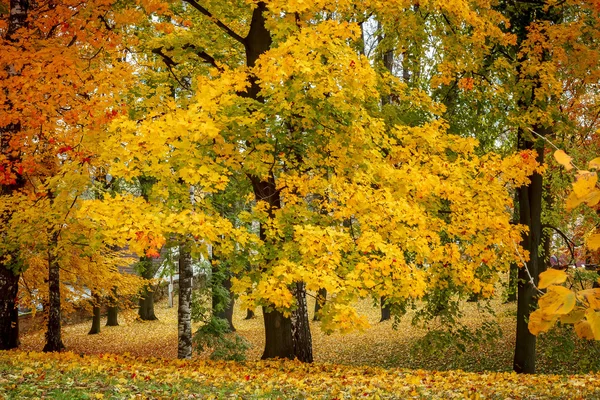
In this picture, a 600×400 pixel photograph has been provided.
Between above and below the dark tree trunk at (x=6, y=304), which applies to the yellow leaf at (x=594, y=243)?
above

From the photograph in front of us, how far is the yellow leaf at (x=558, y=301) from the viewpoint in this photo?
5.65 feet

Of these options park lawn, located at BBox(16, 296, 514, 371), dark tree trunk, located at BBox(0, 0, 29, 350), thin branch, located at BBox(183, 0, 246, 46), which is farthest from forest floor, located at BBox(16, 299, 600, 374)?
thin branch, located at BBox(183, 0, 246, 46)

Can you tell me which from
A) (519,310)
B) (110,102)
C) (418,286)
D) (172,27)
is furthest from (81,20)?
(519,310)

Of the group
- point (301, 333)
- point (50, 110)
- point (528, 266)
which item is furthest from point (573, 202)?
point (528, 266)

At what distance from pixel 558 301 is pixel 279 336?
10.5m

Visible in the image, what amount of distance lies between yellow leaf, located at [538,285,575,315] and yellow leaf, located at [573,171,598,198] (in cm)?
32

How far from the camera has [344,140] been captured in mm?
9453

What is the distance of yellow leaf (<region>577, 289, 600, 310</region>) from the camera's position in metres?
1.86

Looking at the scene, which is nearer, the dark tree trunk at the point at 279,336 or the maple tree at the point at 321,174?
the maple tree at the point at 321,174

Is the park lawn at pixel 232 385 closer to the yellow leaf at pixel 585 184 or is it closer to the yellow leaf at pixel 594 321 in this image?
the yellow leaf at pixel 594 321

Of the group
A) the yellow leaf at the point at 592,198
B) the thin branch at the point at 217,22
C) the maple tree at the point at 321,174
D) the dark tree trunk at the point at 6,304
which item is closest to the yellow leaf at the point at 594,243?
the yellow leaf at the point at 592,198

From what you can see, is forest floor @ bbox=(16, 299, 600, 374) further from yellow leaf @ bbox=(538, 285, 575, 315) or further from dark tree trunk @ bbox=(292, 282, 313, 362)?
yellow leaf @ bbox=(538, 285, 575, 315)

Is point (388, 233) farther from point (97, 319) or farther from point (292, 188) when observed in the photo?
point (97, 319)

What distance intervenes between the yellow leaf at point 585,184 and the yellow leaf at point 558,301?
32 cm
